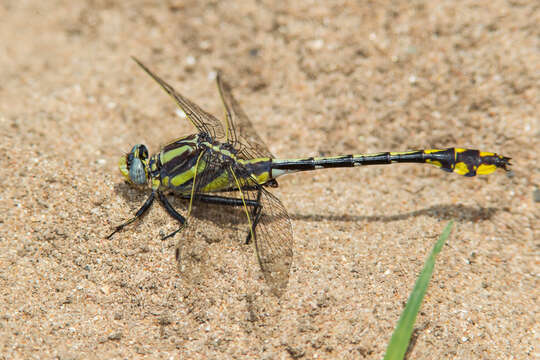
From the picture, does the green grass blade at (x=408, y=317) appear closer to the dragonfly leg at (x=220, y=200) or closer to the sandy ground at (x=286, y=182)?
the sandy ground at (x=286, y=182)

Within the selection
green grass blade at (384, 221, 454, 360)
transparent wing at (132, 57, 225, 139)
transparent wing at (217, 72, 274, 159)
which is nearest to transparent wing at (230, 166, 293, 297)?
transparent wing at (217, 72, 274, 159)

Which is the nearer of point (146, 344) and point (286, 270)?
point (146, 344)

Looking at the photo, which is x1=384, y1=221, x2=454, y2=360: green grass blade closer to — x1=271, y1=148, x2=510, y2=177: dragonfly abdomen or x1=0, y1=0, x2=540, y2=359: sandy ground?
x1=0, y1=0, x2=540, y2=359: sandy ground

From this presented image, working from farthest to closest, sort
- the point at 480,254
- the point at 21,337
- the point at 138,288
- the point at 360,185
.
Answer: the point at 360,185, the point at 480,254, the point at 138,288, the point at 21,337

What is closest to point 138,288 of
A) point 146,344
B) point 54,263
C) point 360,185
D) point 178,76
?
point 146,344

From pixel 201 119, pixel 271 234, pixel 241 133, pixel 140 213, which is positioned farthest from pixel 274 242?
pixel 201 119

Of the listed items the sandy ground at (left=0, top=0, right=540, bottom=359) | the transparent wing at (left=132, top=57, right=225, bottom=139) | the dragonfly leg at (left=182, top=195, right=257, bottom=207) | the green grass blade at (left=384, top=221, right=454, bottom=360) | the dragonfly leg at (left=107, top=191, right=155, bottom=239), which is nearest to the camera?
the green grass blade at (left=384, top=221, right=454, bottom=360)

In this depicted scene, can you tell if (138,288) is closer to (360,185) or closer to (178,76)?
(360,185)

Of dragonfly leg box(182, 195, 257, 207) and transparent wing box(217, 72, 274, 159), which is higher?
transparent wing box(217, 72, 274, 159)
